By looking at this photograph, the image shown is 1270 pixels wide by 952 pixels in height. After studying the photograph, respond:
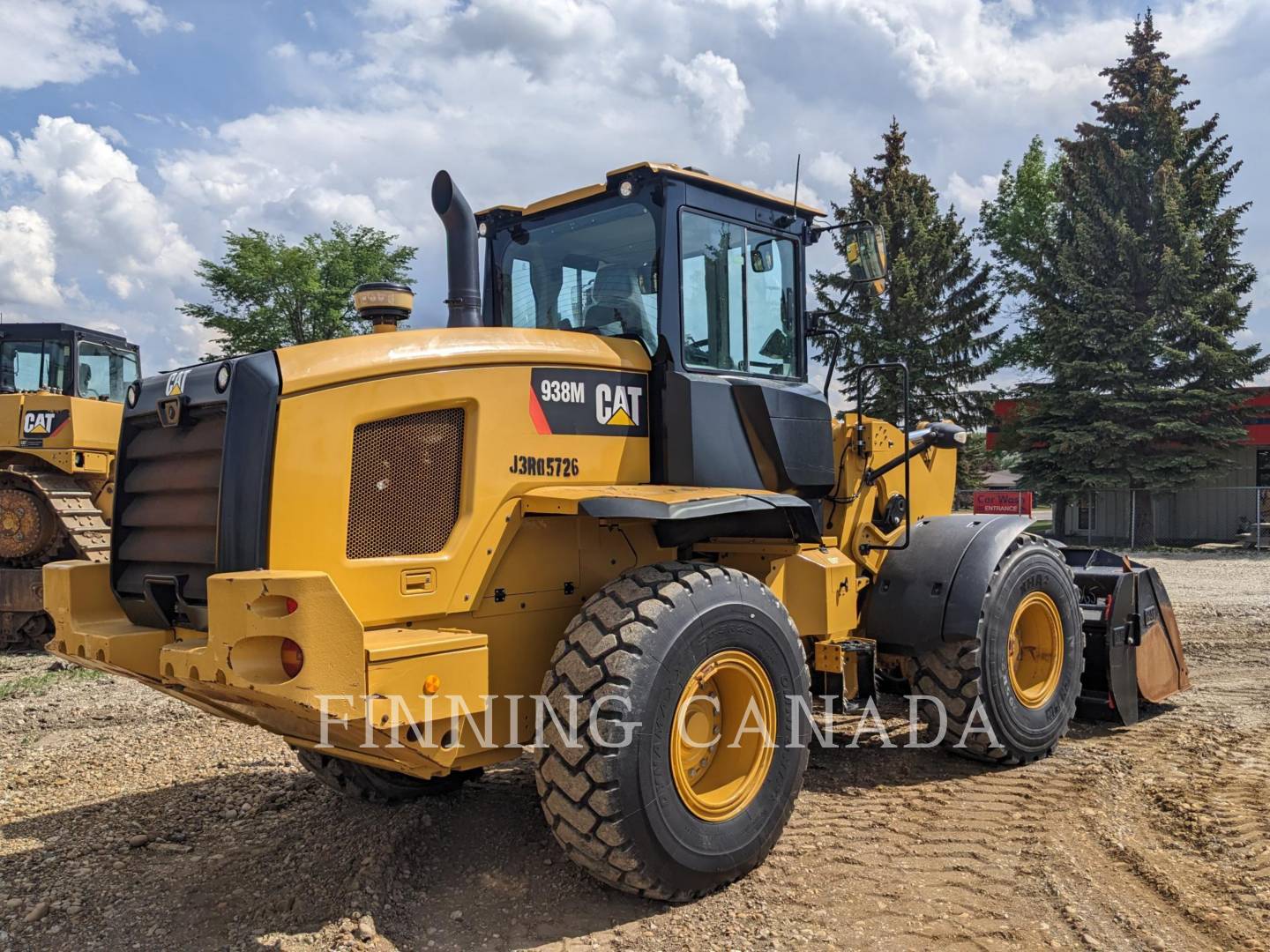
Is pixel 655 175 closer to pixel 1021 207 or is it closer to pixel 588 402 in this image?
pixel 588 402

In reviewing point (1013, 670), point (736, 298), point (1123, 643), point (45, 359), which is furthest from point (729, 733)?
point (45, 359)

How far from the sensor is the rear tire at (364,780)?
16.2 feet

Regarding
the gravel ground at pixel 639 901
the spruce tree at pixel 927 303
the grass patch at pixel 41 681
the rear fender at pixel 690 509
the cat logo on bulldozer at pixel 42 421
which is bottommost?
the gravel ground at pixel 639 901

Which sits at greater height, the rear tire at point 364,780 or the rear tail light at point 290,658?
the rear tail light at point 290,658

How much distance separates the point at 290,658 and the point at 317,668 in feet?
0.54

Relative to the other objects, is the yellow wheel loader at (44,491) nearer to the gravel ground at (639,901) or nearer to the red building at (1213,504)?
the gravel ground at (639,901)

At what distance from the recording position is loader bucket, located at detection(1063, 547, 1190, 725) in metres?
6.61

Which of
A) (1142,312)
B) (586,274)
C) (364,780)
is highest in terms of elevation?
(1142,312)

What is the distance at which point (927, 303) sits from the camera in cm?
2752

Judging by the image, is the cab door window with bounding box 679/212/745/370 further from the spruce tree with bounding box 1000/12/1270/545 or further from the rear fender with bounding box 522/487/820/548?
the spruce tree with bounding box 1000/12/1270/545

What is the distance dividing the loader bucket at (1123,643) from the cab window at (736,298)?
291 cm

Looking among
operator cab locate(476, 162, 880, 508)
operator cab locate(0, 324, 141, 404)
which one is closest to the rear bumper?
operator cab locate(476, 162, 880, 508)

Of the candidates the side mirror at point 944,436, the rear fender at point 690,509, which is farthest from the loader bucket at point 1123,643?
the rear fender at point 690,509

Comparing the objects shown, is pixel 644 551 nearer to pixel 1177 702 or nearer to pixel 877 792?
pixel 877 792
